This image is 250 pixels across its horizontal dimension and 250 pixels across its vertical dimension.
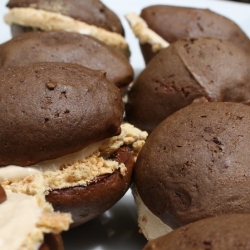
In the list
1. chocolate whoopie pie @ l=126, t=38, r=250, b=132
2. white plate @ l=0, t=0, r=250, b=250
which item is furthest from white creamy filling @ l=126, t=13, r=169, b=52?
white plate @ l=0, t=0, r=250, b=250

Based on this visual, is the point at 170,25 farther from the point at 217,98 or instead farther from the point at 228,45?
the point at 217,98

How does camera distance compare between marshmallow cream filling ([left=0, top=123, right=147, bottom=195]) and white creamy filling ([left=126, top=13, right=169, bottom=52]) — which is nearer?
marshmallow cream filling ([left=0, top=123, right=147, bottom=195])

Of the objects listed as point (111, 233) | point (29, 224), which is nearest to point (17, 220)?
point (29, 224)

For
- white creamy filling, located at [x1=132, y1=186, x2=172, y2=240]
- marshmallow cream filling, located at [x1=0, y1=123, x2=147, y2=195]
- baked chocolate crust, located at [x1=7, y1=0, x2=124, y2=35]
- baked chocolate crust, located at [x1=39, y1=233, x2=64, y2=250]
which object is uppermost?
baked chocolate crust, located at [x1=7, y1=0, x2=124, y2=35]

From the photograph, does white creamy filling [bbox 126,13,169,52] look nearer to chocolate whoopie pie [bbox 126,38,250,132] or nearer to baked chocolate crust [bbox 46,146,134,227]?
chocolate whoopie pie [bbox 126,38,250,132]

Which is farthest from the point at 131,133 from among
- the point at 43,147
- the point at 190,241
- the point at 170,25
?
the point at 170,25

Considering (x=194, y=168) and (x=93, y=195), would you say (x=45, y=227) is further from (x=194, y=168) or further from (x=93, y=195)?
(x=194, y=168)

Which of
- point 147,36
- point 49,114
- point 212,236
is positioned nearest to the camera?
point 212,236
